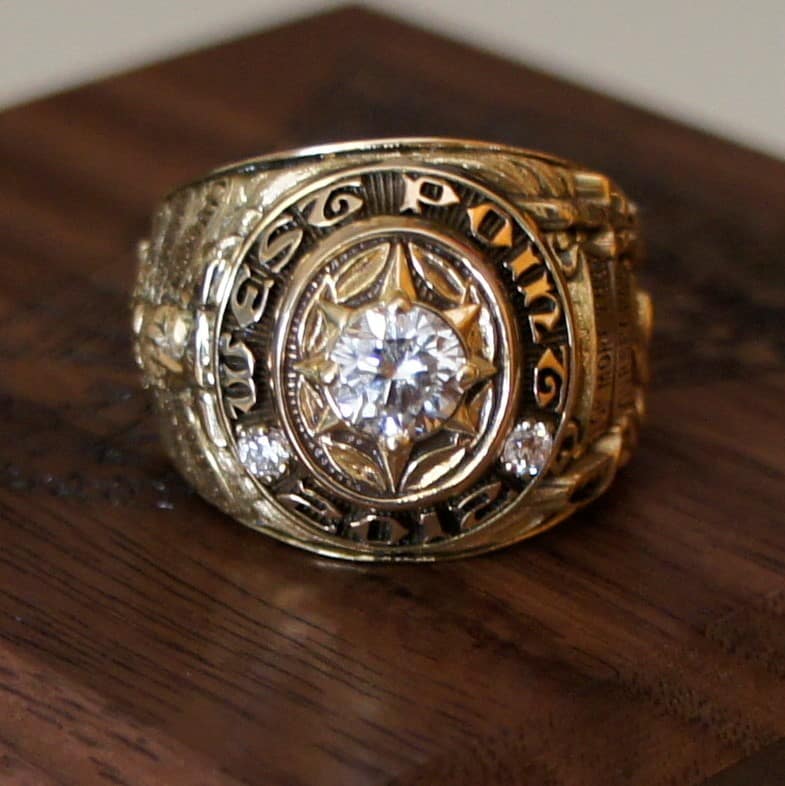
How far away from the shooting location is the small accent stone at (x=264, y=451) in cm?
91

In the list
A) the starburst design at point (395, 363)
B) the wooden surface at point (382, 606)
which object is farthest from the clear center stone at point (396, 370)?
the wooden surface at point (382, 606)

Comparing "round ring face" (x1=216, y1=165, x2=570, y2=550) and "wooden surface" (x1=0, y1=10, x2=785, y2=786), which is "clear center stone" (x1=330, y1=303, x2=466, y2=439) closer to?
"round ring face" (x1=216, y1=165, x2=570, y2=550)

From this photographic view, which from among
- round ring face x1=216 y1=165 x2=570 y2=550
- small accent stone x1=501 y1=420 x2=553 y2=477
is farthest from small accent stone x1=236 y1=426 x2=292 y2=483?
small accent stone x1=501 y1=420 x2=553 y2=477

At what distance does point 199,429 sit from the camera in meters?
0.94

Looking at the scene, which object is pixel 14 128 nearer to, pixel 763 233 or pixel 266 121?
pixel 266 121

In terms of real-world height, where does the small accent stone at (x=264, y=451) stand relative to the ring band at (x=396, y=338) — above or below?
below

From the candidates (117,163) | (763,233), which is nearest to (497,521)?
(763,233)

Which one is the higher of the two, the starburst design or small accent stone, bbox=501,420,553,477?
the starburst design

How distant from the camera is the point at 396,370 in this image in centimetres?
87

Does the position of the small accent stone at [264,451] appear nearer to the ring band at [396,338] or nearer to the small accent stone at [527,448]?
the ring band at [396,338]

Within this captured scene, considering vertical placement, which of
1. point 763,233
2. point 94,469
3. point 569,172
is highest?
point 569,172

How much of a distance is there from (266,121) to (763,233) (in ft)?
1.51

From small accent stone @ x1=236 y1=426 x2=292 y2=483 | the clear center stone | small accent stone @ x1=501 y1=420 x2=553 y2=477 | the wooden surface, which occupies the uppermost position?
the clear center stone

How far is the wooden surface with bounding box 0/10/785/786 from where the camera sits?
81cm
